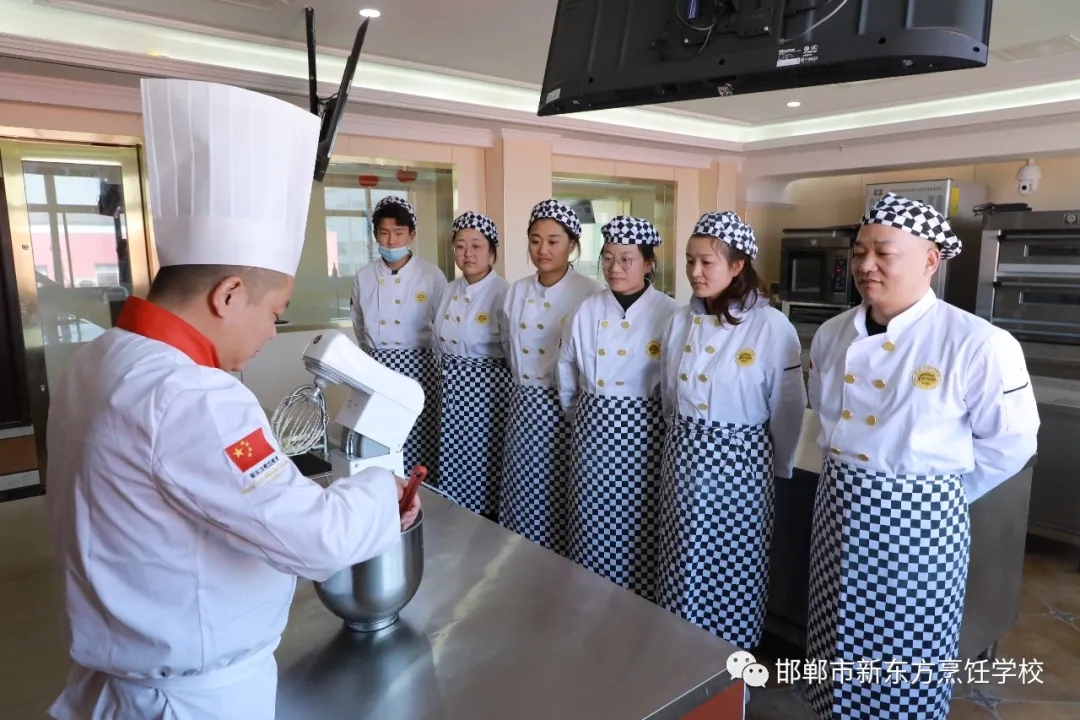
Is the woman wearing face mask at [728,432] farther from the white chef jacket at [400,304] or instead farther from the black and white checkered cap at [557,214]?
the white chef jacket at [400,304]

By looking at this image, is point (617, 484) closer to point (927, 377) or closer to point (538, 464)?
point (538, 464)

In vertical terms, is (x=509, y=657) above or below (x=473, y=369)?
below

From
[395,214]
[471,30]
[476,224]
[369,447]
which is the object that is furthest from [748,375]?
[471,30]

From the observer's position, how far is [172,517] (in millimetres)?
692

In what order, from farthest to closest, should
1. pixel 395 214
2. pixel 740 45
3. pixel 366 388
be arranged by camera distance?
pixel 395 214 → pixel 740 45 → pixel 366 388

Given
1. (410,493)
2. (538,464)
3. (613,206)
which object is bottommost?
(538,464)

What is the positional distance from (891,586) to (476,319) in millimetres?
1647

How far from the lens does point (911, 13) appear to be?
123 centimetres

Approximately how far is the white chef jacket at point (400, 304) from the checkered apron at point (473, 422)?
0.26 m

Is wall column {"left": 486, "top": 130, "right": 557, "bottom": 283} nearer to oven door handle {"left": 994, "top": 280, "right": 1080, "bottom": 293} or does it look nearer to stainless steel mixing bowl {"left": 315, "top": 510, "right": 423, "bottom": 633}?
oven door handle {"left": 994, "top": 280, "right": 1080, "bottom": 293}

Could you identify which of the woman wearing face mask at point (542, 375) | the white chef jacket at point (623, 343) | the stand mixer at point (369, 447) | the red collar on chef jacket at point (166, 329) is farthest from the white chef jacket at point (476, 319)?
the red collar on chef jacket at point (166, 329)

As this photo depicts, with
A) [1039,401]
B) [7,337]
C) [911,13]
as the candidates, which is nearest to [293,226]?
[911,13]

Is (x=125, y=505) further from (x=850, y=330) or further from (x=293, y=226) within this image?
(x=850, y=330)

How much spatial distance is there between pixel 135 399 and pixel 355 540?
0.25 meters
